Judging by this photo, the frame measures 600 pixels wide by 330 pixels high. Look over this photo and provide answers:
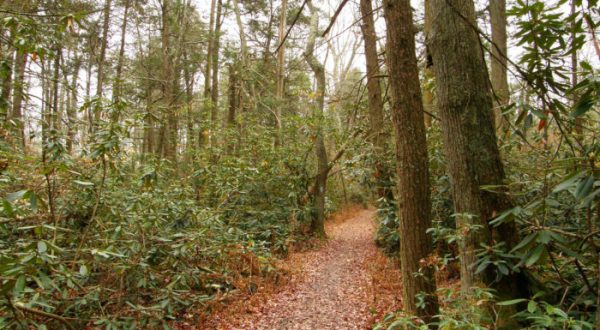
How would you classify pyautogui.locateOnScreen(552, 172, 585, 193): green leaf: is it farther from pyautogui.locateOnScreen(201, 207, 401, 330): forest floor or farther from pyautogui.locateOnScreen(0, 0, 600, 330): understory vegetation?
pyautogui.locateOnScreen(201, 207, 401, 330): forest floor

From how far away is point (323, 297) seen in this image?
6.01 m

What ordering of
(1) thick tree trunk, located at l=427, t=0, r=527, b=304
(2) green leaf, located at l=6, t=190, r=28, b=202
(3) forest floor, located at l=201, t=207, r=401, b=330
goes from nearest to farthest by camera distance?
1. (2) green leaf, located at l=6, t=190, r=28, b=202
2. (1) thick tree trunk, located at l=427, t=0, r=527, b=304
3. (3) forest floor, located at l=201, t=207, r=401, b=330

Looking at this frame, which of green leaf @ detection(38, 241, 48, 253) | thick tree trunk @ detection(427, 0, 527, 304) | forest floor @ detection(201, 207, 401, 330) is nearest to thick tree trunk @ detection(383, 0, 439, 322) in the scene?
thick tree trunk @ detection(427, 0, 527, 304)

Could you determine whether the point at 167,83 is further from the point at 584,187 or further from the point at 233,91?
the point at 584,187

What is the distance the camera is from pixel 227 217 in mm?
8898

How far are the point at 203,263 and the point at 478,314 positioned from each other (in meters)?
4.54

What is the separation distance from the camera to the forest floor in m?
4.94

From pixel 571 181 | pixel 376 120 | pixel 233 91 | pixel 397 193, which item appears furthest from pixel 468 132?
pixel 233 91

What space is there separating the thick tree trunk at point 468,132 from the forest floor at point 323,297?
224 cm

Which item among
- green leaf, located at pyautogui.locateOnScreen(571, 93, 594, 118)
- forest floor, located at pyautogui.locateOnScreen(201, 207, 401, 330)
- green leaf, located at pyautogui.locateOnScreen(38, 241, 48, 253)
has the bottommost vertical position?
forest floor, located at pyautogui.locateOnScreen(201, 207, 401, 330)

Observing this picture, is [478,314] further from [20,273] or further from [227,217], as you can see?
[227,217]

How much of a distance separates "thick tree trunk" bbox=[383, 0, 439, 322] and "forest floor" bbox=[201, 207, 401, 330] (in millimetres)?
1290

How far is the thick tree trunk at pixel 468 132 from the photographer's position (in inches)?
111

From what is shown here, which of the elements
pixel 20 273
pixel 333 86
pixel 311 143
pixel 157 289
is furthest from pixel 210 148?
pixel 333 86
